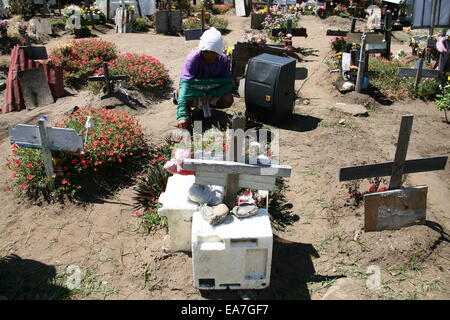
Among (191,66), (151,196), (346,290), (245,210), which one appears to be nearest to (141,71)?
(191,66)

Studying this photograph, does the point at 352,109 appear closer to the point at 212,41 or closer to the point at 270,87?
the point at 270,87

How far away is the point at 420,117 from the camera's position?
7.82 meters

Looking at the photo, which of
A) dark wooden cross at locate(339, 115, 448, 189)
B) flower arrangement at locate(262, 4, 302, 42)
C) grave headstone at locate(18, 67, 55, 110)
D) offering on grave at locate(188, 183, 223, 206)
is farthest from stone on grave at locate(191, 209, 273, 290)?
flower arrangement at locate(262, 4, 302, 42)

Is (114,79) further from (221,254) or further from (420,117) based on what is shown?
(420,117)

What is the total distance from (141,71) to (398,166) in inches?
252

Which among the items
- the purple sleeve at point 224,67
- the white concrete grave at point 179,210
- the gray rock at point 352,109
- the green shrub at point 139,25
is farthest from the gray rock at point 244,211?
the green shrub at point 139,25

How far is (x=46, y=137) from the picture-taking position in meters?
4.77

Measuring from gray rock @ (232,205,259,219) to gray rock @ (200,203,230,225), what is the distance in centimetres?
10

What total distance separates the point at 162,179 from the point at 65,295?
176 cm

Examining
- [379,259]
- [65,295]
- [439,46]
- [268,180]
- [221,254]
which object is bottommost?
[65,295]

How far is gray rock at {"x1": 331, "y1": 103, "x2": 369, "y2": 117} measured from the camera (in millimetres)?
7637

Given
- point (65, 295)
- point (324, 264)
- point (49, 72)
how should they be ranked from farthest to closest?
point (49, 72) → point (324, 264) → point (65, 295)

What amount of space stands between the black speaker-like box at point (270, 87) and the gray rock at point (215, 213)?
11.7 ft

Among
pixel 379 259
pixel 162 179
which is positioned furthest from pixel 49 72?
pixel 379 259
